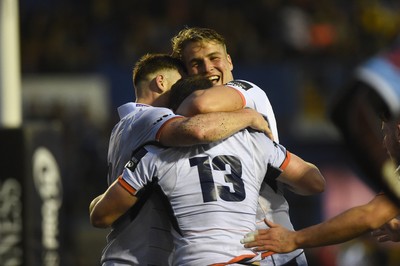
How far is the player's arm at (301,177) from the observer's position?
182 inches

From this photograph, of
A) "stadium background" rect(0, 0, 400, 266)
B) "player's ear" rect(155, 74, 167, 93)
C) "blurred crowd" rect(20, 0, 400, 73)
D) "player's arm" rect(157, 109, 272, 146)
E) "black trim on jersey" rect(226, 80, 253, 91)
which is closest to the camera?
"player's arm" rect(157, 109, 272, 146)

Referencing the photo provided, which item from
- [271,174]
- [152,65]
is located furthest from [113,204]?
[152,65]

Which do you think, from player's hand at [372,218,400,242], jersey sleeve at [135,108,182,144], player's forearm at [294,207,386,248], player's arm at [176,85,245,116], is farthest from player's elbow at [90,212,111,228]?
player's hand at [372,218,400,242]

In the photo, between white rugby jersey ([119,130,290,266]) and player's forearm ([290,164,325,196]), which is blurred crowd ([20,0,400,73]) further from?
white rugby jersey ([119,130,290,266])

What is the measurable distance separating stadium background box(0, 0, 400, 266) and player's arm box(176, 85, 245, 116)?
9.43 metres

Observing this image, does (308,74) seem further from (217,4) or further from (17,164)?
(17,164)

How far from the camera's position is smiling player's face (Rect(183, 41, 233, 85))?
16.9 ft

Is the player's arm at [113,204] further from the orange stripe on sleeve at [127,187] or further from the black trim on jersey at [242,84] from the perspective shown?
the black trim on jersey at [242,84]

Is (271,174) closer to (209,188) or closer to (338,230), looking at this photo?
(209,188)

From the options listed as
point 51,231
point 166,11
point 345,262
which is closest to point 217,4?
point 166,11

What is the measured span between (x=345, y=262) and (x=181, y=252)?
10.4m

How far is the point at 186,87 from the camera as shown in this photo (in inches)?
185

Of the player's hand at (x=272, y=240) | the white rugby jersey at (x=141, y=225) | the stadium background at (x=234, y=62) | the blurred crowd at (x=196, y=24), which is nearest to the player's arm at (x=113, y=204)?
the white rugby jersey at (x=141, y=225)

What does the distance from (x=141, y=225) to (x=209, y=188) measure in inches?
17.7
